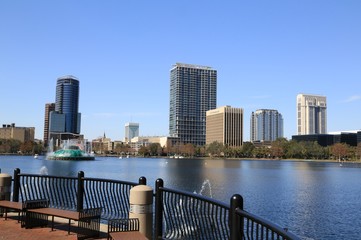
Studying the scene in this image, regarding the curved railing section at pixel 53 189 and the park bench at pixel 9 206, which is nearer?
the park bench at pixel 9 206

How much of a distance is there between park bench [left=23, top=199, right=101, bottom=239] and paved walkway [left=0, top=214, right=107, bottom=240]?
0.79 feet

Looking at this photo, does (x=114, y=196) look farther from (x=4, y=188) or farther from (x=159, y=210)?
(x=4, y=188)

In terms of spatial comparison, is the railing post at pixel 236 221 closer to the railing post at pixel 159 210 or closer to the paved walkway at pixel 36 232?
the railing post at pixel 159 210

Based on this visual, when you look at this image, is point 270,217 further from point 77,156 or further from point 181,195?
point 77,156

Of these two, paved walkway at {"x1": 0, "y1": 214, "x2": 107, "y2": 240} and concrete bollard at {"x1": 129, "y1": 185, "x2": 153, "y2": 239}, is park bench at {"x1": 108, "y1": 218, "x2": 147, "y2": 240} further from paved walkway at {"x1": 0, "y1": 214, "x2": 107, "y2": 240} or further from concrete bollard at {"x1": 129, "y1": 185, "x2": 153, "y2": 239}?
paved walkway at {"x1": 0, "y1": 214, "x2": 107, "y2": 240}

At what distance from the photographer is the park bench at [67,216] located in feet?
32.2

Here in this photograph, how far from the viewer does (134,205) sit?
8.93 metres

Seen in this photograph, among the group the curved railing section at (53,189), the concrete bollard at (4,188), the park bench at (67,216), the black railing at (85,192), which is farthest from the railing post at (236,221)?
the concrete bollard at (4,188)

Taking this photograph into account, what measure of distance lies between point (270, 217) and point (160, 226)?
23.5m

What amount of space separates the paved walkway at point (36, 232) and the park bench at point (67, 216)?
0.24 meters

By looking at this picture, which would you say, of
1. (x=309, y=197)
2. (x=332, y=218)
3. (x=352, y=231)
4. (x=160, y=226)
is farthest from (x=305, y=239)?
(x=309, y=197)

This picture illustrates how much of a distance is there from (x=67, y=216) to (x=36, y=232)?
118 cm

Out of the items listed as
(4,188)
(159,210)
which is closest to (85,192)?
(4,188)

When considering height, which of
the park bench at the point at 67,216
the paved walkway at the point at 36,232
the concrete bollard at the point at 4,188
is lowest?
the paved walkway at the point at 36,232
